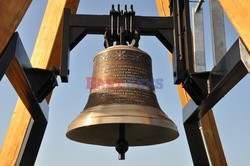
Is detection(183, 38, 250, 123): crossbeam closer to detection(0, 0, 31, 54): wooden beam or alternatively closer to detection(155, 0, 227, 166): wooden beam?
detection(155, 0, 227, 166): wooden beam

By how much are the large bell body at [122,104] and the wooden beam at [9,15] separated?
0.69 meters

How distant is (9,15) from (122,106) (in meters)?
0.86

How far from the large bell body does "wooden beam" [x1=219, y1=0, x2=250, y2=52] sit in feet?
2.46

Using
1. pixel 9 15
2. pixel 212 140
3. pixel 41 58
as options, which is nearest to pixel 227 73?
pixel 212 140

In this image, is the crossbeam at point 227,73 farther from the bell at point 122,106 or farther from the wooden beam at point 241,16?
the bell at point 122,106

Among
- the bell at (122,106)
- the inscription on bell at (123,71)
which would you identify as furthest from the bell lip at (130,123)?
the inscription on bell at (123,71)

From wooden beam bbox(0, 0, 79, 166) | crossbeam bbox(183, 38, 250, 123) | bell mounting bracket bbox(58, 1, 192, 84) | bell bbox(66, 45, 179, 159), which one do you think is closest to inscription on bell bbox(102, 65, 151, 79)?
bell bbox(66, 45, 179, 159)

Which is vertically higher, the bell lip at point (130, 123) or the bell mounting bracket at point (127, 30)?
the bell mounting bracket at point (127, 30)

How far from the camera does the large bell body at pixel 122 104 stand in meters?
2.36

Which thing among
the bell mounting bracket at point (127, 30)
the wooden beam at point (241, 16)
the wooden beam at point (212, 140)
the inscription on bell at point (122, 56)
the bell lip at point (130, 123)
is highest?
the bell mounting bracket at point (127, 30)

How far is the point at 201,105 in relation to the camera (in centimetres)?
289

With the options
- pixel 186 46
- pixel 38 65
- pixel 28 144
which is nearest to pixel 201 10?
pixel 186 46

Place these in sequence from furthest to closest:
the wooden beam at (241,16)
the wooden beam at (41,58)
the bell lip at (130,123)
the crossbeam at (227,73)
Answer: the wooden beam at (41,58) → the bell lip at (130,123) → the crossbeam at (227,73) → the wooden beam at (241,16)

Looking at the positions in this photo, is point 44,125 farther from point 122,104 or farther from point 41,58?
point 122,104
